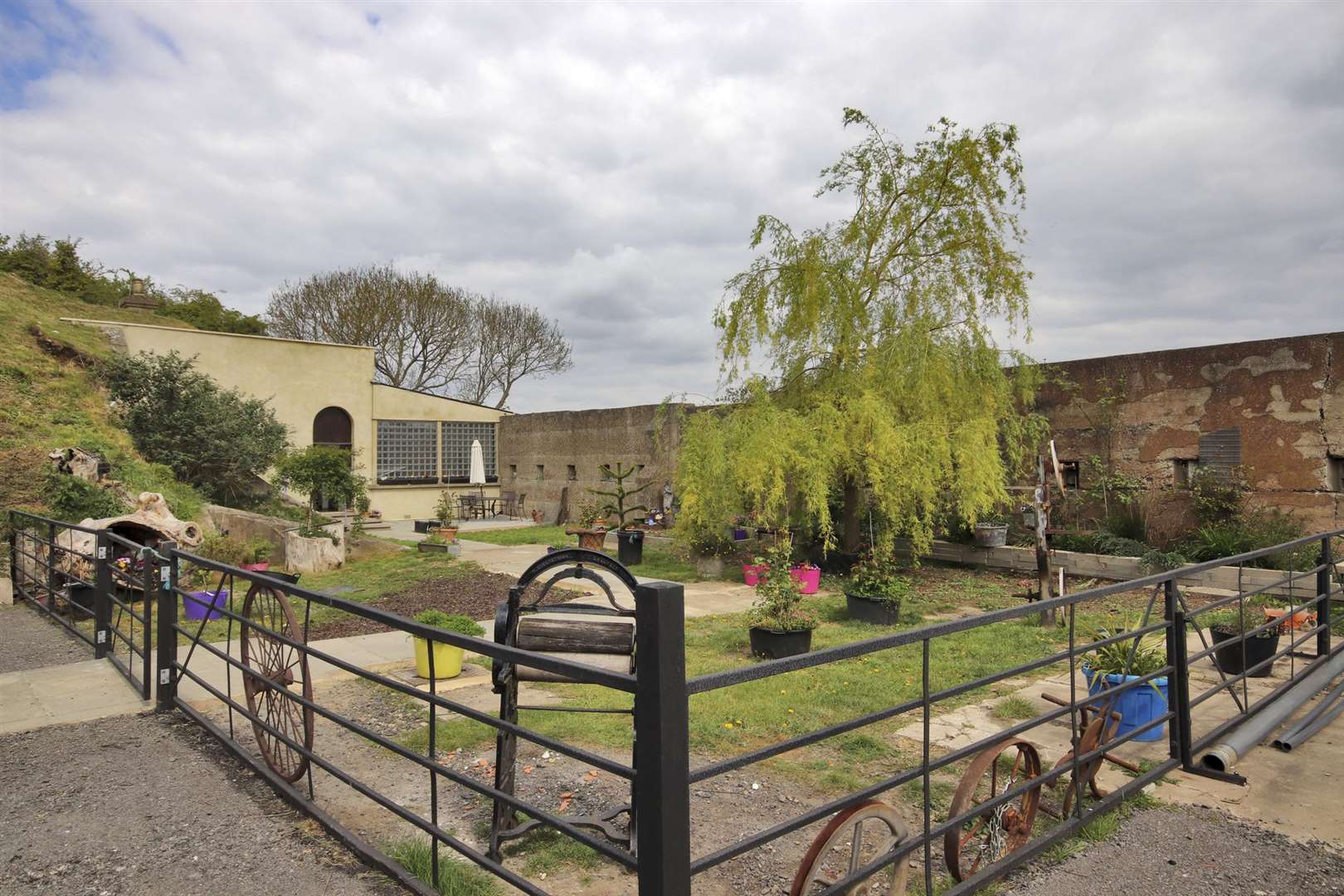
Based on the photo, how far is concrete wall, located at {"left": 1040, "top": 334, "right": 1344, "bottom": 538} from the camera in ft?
29.8

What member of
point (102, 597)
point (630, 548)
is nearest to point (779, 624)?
point (102, 597)

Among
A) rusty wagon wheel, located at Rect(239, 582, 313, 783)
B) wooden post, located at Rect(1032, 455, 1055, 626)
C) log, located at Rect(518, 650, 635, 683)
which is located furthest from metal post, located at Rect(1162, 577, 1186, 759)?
wooden post, located at Rect(1032, 455, 1055, 626)

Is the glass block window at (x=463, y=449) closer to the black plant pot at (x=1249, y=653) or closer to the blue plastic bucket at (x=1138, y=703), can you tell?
the black plant pot at (x=1249, y=653)

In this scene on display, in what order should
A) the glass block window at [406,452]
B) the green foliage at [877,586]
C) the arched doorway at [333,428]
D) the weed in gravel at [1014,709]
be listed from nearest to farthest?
the weed in gravel at [1014,709] < the green foliage at [877,586] < the arched doorway at [333,428] < the glass block window at [406,452]

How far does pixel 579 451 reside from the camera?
72.0 feet

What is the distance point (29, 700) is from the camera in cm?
498

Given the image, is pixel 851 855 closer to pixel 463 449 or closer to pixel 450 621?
pixel 450 621

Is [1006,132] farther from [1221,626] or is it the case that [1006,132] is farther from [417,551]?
[417,551]

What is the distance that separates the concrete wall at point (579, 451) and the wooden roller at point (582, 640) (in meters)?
13.6

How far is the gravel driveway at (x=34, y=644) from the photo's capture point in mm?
6070

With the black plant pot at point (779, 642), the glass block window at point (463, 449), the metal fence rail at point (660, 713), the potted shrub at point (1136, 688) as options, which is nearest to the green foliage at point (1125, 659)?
the potted shrub at point (1136, 688)

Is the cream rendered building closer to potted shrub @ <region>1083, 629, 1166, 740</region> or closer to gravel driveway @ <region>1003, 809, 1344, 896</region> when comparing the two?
potted shrub @ <region>1083, 629, 1166, 740</region>

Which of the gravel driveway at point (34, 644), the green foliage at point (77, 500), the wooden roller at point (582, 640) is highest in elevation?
the green foliage at point (77, 500)

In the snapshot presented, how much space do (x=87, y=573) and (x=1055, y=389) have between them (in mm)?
13067
